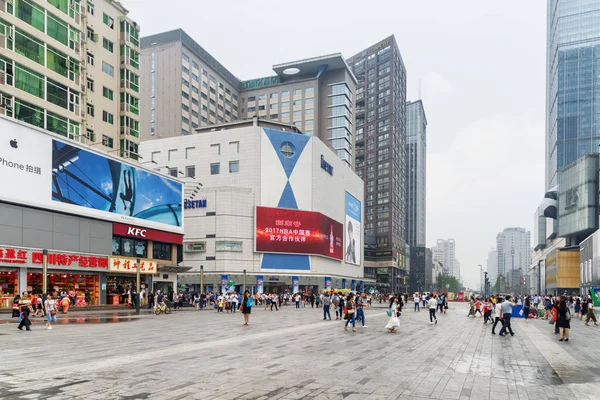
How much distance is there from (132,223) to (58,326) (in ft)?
84.3

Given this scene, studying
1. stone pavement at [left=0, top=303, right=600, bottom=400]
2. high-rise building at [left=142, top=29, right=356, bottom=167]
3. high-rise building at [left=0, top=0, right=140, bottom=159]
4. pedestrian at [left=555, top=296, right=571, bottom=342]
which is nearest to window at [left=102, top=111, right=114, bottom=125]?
high-rise building at [left=0, top=0, right=140, bottom=159]

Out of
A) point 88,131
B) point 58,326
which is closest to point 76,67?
point 88,131

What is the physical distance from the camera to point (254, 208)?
261ft

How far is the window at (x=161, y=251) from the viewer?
176 feet

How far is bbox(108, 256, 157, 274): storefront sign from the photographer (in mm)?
45406

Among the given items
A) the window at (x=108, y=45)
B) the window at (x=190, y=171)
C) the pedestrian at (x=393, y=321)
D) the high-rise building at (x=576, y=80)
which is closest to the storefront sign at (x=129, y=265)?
the window at (x=108, y=45)

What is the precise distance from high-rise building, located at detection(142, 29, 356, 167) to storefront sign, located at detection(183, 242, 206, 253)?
34.5m

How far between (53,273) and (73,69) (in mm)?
19144

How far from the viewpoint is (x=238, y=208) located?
257 feet

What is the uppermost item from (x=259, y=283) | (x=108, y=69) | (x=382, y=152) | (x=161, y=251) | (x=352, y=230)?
(x=382, y=152)

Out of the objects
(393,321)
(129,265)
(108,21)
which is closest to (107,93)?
(108,21)

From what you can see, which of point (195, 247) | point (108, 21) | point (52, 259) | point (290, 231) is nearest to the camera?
point (52, 259)

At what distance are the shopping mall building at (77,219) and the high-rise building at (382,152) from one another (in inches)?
4073

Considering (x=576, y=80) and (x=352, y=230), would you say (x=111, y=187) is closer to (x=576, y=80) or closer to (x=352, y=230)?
(x=352, y=230)
